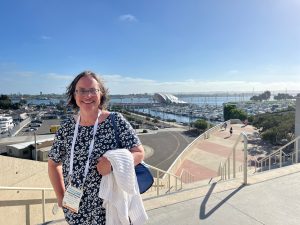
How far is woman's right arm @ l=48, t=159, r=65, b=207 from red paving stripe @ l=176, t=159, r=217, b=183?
12.0 m

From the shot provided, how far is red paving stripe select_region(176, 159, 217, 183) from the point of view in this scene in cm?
1420

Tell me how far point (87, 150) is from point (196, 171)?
14.2 metres

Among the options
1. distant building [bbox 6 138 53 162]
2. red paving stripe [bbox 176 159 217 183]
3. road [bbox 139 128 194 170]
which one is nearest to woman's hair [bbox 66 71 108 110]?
red paving stripe [bbox 176 159 217 183]

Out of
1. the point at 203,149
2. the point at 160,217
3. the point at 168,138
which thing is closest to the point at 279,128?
the point at 203,149

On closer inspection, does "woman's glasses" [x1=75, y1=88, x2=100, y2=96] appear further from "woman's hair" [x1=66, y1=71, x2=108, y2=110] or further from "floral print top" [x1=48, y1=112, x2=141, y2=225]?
"floral print top" [x1=48, y1=112, x2=141, y2=225]

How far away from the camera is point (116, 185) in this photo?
177 centimetres

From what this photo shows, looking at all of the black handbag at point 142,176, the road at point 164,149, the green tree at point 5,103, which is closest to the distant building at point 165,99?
the green tree at point 5,103

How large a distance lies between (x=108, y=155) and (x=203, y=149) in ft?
63.1

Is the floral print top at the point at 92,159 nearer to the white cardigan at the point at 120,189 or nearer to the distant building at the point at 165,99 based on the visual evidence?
the white cardigan at the point at 120,189

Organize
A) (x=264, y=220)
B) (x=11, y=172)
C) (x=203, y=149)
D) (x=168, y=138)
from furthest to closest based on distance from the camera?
(x=168, y=138) < (x=203, y=149) < (x=11, y=172) < (x=264, y=220)

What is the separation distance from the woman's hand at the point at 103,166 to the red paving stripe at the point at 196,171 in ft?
40.1

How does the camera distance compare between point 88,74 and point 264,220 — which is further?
point 264,220

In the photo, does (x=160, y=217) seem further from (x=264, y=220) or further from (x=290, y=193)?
(x=290, y=193)

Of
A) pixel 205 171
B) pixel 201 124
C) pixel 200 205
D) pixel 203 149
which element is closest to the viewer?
pixel 200 205
